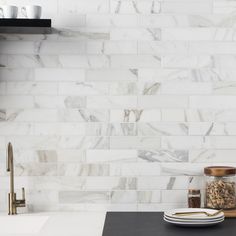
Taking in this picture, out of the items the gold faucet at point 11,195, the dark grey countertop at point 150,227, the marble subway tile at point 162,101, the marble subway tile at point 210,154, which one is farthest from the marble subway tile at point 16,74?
the marble subway tile at point 210,154

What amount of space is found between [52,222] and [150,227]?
1.47 ft

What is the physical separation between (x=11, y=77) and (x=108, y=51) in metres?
0.49

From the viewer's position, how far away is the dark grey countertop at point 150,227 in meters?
2.21

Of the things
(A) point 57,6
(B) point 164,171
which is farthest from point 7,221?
(A) point 57,6

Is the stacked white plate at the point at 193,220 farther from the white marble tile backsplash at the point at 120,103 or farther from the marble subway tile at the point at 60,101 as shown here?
the marble subway tile at the point at 60,101

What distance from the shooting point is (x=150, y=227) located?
2.32 m

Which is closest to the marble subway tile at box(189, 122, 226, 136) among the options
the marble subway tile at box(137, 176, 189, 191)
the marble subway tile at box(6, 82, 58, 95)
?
the marble subway tile at box(137, 176, 189, 191)

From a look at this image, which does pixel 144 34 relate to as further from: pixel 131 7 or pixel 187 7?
pixel 187 7

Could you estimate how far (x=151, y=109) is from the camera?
2.65m

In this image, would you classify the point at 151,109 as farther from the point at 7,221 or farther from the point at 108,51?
the point at 7,221

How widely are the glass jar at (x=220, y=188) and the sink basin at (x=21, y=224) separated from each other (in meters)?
0.77

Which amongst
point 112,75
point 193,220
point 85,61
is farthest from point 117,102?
point 193,220

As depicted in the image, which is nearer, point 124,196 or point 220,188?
point 220,188

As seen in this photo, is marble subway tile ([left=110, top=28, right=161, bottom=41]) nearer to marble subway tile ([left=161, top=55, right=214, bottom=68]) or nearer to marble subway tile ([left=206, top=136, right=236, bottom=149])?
marble subway tile ([left=161, top=55, right=214, bottom=68])
